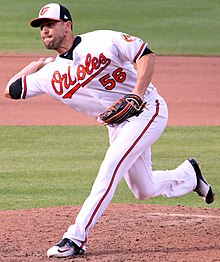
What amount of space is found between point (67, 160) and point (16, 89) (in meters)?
4.04

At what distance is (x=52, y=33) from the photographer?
6.44 meters

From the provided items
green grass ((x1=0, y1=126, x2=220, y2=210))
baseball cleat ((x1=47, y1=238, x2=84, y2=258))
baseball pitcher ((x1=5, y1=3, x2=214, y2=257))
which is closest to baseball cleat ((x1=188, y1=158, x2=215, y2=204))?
baseball pitcher ((x1=5, y1=3, x2=214, y2=257))

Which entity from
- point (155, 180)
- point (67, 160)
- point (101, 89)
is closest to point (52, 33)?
point (101, 89)

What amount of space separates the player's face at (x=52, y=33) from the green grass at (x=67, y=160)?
8.03 feet

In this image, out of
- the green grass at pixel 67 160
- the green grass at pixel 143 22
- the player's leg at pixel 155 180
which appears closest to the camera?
the player's leg at pixel 155 180

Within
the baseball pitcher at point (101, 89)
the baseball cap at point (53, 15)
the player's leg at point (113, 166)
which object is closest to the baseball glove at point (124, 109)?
the baseball pitcher at point (101, 89)

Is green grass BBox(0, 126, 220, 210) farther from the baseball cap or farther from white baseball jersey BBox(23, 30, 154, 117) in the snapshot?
the baseball cap

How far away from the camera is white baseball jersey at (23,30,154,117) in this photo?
6418 millimetres

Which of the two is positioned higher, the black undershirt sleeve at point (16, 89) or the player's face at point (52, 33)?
the player's face at point (52, 33)

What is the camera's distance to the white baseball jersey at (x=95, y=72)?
21.1 ft

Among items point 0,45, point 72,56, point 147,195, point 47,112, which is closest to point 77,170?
point 147,195

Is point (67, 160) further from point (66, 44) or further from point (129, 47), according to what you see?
point (129, 47)

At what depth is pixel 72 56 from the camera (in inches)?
256

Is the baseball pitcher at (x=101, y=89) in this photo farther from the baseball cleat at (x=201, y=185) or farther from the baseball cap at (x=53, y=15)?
the baseball cleat at (x=201, y=185)
